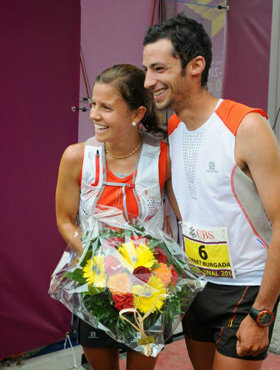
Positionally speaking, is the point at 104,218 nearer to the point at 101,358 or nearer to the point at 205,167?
the point at 205,167

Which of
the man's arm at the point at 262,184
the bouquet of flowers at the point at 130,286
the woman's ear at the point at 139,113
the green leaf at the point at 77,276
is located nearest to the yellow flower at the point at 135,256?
the bouquet of flowers at the point at 130,286

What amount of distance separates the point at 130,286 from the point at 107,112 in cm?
78

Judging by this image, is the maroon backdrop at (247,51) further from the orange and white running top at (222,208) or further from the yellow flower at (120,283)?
the yellow flower at (120,283)

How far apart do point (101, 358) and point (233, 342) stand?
2.05ft

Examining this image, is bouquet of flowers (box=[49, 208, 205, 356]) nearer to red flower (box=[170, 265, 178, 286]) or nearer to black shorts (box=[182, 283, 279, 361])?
red flower (box=[170, 265, 178, 286])

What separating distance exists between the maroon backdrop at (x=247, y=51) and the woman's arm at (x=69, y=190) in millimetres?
2670

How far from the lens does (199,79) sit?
1.92 m

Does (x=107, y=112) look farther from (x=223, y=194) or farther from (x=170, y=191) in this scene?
(x=223, y=194)

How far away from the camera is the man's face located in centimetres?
187

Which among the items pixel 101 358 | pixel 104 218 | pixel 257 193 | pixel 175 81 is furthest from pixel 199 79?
pixel 101 358

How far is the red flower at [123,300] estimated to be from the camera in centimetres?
166

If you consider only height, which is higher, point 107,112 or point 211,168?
point 107,112

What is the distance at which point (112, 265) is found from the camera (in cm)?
171

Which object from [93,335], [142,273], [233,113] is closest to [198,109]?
[233,113]
